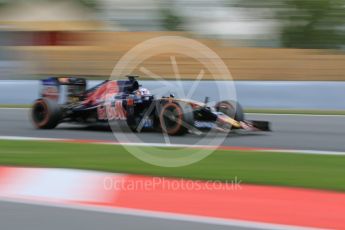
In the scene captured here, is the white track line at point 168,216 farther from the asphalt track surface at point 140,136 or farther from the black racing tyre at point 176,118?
the black racing tyre at point 176,118

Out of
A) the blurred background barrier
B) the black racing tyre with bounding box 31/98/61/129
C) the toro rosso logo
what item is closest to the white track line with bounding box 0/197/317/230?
the toro rosso logo

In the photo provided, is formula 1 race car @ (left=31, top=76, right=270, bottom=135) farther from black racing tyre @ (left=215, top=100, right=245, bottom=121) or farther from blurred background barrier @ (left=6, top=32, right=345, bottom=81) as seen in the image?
blurred background barrier @ (left=6, top=32, right=345, bottom=81)

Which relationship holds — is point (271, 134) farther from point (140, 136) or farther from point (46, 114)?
point (46, 114)

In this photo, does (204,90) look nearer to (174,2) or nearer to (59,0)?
(174,2)

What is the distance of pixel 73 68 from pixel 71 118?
33.1ft

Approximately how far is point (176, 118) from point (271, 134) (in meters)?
1.69

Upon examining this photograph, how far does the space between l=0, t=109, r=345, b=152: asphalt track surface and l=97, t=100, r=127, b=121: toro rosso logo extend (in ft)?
0.87

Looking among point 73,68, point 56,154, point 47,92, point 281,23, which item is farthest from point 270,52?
point 56,154

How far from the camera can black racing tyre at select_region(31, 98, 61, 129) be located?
1112cm

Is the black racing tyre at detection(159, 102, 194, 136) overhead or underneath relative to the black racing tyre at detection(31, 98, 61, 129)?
underneath

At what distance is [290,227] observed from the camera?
486cm

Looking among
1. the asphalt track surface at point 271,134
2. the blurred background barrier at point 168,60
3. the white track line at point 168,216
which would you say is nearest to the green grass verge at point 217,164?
the asphalt track surface at point 271,134

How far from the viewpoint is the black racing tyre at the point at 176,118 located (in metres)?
9.78

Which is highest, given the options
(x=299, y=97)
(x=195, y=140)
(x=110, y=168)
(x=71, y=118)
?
(x=299, y=97)
